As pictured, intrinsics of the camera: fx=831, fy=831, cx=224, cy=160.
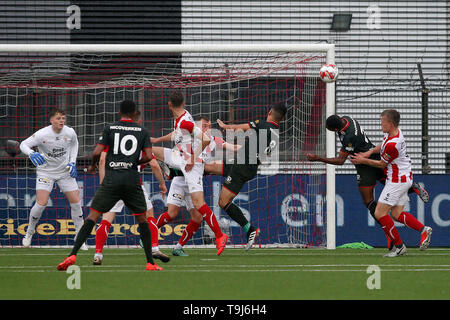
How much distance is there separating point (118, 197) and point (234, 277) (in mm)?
1474

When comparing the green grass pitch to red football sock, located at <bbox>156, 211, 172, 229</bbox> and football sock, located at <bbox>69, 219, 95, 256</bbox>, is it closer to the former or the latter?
football sock, located at <bbox>69, 219, 95, 256</bbox>

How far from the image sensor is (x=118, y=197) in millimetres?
8156

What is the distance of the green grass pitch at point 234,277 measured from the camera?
6.15m

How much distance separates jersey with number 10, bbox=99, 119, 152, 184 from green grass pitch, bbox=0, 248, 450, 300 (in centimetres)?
93

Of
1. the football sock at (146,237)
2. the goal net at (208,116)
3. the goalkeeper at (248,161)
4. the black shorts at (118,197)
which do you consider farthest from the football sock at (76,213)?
the football sock at (146,237)

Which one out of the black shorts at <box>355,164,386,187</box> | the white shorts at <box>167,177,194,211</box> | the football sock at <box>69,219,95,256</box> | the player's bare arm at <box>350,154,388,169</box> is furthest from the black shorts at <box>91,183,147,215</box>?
the black shorts at <box>355,164,386,187</box>

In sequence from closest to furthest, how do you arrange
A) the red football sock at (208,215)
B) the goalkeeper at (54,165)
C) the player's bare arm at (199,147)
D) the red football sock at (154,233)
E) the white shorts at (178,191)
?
the red football sock at (154,233) < the player's bare arm at (199,147) < the red football sock at (208,215) < the white shorts at (178,191) < the goalkeeper at (54,165)

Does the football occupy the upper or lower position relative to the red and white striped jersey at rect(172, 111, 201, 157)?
upper

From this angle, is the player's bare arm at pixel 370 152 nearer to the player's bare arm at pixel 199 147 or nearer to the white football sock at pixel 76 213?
the player's bare arm at pixel 199 147

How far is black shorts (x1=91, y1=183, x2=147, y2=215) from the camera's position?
8086 mm

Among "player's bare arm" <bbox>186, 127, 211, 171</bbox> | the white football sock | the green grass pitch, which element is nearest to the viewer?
the green grass pitch

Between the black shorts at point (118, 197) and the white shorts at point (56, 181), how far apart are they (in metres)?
3.96

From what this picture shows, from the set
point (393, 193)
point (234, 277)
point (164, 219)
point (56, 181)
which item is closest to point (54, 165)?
point (56, 181)

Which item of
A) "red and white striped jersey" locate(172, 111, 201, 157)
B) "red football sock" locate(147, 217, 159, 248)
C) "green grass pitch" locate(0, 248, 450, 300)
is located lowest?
"green grass pitch" locate(0, 248, 450, 300)
